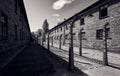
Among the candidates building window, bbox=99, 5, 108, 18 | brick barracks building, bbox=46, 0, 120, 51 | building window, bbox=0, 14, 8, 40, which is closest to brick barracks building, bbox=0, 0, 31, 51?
building window, bbox=0, 14, 8, 40

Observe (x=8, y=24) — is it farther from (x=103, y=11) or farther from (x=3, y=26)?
(x=103, y=11)

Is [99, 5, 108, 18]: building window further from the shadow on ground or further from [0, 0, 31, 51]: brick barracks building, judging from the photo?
[0, 0, 31, 51]: brick barracks building

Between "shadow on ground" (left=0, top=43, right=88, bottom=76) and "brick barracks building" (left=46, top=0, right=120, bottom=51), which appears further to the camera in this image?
"brick barracks building" (left=46, top=0, right=120, bottom=51)

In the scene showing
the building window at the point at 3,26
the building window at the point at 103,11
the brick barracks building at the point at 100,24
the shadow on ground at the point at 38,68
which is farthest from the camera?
the building window at the point at 103,11

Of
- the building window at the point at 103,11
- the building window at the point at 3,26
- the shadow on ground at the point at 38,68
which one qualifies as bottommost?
the shadow on ground at the point at 38,68

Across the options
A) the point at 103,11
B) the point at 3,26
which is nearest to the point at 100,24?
the point at 103,11

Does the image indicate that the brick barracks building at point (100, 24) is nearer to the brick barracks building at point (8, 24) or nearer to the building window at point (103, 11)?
the building window at point (103, 11)

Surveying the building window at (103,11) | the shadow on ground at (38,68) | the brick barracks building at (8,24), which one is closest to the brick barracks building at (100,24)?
the building window at (103,11)

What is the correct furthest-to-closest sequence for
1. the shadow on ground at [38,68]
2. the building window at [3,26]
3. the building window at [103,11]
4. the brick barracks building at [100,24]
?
1. the building window at [103,11]
2. the brick barracks building at [100,24]
3. the building window at [3,26]
4. the shadow on ground at [38,68]

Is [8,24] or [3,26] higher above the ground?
[8,24]

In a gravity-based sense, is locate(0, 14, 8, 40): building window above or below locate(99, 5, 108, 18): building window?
below

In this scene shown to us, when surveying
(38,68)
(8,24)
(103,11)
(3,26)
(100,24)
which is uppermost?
(103,11)

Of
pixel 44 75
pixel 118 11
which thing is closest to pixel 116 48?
pixel 118 11

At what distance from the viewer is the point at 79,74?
12.9 ft
